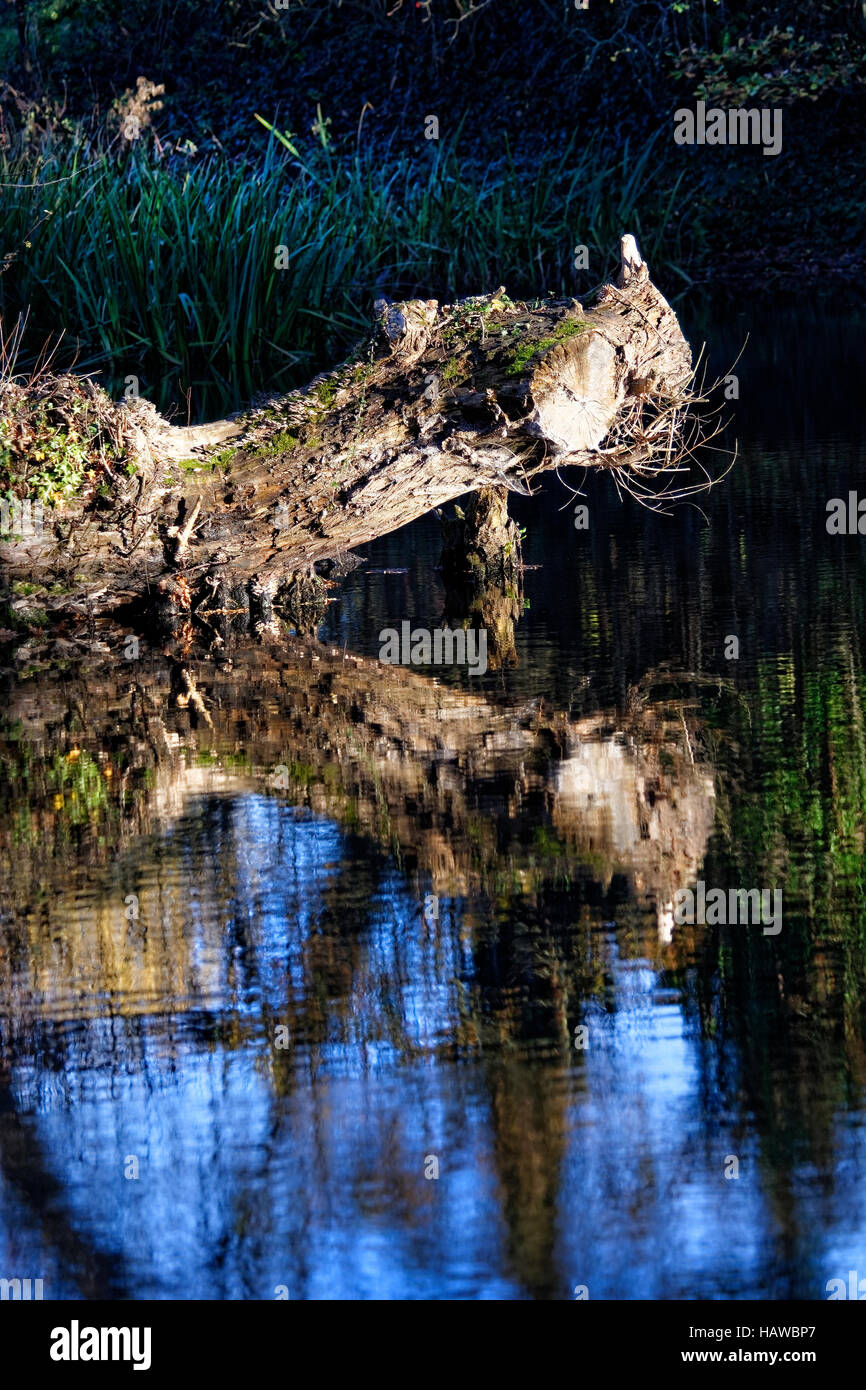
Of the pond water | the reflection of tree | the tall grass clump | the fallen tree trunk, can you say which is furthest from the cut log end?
the tall grass clump

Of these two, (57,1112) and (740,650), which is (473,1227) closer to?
(57,1112)

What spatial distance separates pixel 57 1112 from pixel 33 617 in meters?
5.55

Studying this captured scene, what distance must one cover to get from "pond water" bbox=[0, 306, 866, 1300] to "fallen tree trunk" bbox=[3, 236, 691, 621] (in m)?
0.91

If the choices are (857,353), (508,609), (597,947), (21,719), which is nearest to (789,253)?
(857,353)

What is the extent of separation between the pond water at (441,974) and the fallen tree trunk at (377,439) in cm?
91

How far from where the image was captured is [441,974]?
177 inches

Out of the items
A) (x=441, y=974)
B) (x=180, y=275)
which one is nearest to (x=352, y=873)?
(x=441, y=974)

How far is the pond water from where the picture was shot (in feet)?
11.2

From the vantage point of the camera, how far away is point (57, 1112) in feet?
13.0

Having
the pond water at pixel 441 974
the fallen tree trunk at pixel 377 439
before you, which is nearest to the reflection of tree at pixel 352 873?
the pond water at pixel 441 974

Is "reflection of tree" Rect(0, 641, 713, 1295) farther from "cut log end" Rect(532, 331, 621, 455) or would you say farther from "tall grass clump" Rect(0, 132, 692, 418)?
"tall grass clump" Rect(0, 132, 692, 418)

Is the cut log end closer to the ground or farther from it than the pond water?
farther from it

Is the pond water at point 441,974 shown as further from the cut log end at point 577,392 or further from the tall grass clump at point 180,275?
the tall grass clump at point 180,275

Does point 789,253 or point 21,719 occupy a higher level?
point 789,253
